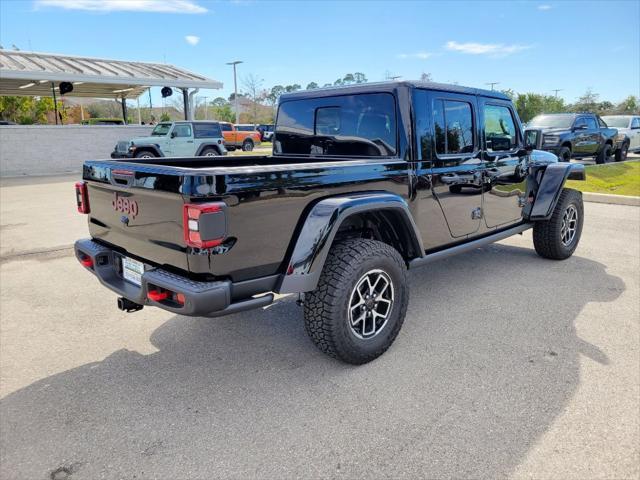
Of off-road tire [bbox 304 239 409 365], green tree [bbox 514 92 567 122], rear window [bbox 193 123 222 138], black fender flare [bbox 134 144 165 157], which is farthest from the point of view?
green tree [bbox 514 92 567 122]

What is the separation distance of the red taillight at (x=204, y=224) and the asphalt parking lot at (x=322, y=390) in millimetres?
1002

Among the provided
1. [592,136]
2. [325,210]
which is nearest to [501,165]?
[325,210]

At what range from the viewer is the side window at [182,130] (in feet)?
56.4

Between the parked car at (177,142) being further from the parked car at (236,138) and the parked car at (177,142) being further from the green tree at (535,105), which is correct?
the green tree at (535,105)

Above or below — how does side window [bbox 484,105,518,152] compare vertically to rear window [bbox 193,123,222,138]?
below

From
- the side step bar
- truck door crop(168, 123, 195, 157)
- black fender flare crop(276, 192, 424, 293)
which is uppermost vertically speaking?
truck door crop(168, 123, 195, 157)

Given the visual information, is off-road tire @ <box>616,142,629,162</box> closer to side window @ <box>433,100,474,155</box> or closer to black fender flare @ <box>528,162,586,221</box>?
black fender flare @ <box>528,162,586,221</box>

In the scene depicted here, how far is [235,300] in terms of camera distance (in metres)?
2.57

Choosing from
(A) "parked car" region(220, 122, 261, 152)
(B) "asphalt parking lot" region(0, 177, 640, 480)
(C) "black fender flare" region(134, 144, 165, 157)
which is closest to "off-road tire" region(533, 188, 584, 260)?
(B) "asphalt parking lot" region(0, 177, 640, 480)

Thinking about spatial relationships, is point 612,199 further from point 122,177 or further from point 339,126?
point 122,177

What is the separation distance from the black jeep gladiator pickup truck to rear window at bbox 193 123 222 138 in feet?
46.1

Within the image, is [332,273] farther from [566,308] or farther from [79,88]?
[79,88]

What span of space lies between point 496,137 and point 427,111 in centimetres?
123

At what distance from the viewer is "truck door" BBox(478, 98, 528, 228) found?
431cm
